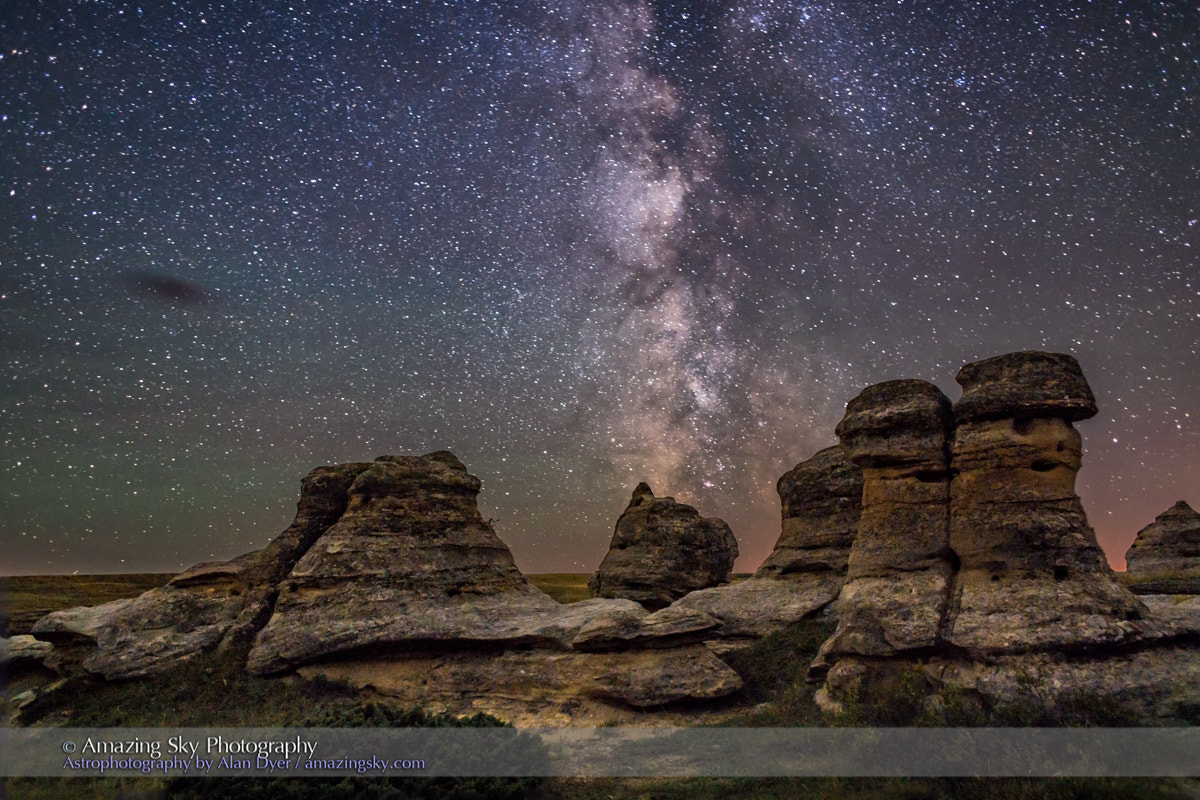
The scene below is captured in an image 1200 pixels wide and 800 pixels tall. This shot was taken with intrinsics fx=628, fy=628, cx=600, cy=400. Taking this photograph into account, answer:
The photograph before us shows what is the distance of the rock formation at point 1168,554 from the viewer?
119ft

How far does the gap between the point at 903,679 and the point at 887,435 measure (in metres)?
8.10

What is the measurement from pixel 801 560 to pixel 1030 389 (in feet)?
46.7

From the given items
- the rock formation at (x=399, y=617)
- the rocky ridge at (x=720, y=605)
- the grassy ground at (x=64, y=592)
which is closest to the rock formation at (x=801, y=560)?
the rocky ridge at (x=720, y=605)

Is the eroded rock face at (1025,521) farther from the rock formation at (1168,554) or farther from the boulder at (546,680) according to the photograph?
the rock formation at (1168,554)

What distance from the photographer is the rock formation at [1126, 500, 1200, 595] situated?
36156mm

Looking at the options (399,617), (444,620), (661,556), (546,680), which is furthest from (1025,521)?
(661,556)

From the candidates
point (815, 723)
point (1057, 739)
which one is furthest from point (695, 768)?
point (1057, 739)

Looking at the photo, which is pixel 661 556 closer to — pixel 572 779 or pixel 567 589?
pixel 572 779

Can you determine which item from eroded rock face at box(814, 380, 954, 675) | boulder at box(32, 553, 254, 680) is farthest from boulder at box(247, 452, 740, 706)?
eroded rock face at box(814, 380, 954, 675)

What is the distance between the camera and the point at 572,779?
1486 centimetres

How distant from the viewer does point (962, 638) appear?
56.6ft

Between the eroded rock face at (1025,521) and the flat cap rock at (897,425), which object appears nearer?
the eroded rock face at (1025,521)

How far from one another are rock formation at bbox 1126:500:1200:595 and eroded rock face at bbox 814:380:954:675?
25.6m

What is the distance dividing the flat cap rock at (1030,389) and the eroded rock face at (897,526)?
163cm
